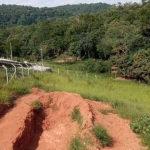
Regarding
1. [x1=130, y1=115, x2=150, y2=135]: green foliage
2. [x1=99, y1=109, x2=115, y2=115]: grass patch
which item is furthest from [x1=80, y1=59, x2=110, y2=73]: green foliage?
[x1=130, y1=115, x2=150, y2=135]: green foliage

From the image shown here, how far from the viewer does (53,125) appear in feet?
38.0

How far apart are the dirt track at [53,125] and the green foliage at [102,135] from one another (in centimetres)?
15

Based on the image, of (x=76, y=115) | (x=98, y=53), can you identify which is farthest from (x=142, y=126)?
(x=98, y=53)

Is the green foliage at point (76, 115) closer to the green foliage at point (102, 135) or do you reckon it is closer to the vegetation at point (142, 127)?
the green foliage at point (102, 135)

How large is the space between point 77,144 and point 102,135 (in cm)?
93

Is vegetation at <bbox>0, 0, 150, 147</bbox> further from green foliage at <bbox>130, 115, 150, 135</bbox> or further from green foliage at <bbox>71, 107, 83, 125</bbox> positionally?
green foliage at <bbox>71, 107, 83, 125</bbox>

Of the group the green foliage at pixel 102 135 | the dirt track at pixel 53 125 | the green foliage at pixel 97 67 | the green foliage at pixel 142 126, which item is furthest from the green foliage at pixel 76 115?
the green foliage at pixel 97 67

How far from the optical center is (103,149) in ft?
33.7

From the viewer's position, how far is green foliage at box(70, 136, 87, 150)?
9906 millimetres

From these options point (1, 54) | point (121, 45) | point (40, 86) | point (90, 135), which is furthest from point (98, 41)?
point (90, 135)

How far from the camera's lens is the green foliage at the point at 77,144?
32.5 ft

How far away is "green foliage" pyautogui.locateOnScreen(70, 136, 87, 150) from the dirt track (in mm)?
183

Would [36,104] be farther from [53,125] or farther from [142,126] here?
[142,126]

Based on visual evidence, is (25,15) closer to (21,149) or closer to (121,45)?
(121,45)
